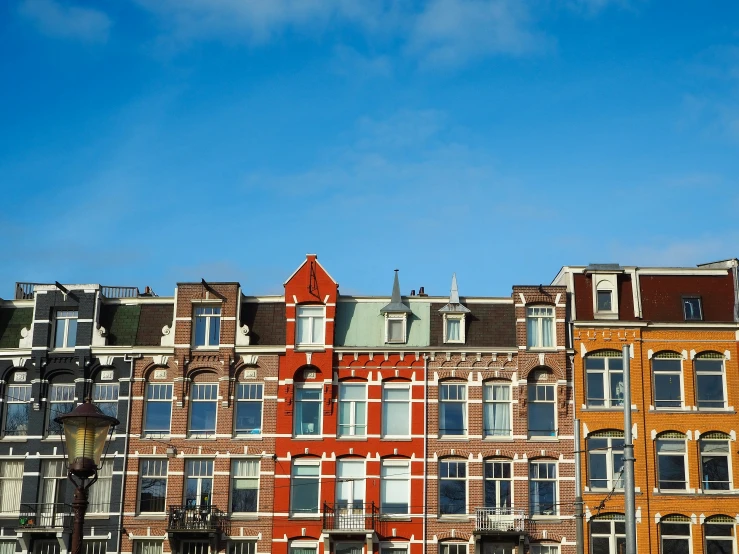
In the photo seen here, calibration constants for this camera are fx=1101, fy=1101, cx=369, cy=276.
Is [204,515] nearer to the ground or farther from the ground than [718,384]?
nearer to the ground

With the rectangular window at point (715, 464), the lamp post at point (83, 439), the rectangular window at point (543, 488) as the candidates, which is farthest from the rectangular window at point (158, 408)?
the lamp post at point (83, 439)

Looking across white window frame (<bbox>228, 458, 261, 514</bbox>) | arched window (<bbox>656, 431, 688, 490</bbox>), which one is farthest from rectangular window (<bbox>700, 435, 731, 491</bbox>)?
white window frame (<bbox>228, 458, 261, 514</bbox>)

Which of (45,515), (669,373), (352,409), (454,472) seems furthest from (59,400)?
(669,373)

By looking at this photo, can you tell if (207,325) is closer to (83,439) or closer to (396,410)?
(396,410)

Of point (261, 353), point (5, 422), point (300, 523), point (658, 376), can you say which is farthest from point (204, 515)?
point (658, 376)

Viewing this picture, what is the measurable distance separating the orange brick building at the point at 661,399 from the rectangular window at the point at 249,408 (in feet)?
44.2

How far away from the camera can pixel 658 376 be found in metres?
46.9

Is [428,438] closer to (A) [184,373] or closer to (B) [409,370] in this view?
(B) [409,370]

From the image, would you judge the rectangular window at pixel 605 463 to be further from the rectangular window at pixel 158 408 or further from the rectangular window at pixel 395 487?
the rectangular window at pixel 158 408

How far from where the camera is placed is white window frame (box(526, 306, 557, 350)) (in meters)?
47.2

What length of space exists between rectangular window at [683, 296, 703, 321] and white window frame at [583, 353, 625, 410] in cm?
369

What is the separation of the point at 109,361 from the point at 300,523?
36.0 feet

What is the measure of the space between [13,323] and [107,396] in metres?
5.84

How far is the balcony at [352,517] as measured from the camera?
147 ft
